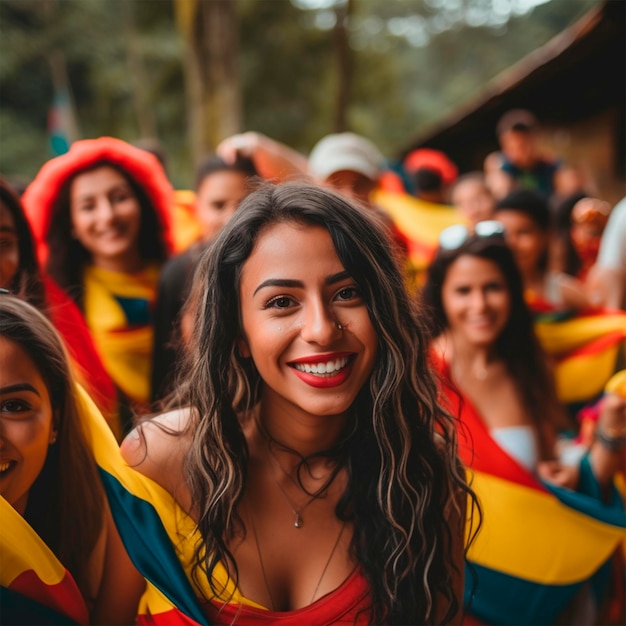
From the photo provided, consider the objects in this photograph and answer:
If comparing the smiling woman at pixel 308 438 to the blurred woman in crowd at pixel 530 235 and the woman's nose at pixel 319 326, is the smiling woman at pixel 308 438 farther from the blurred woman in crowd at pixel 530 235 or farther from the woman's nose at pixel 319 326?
the blurred woman in crowd at pixel 530 235

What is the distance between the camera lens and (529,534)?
2.42 meters

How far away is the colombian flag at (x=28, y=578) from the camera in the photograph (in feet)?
4.09

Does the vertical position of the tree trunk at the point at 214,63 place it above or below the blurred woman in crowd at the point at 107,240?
above

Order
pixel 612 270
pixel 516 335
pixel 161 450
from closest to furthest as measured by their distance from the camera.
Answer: pixel 161 450 < pixel 516 335 < pixel 612 270

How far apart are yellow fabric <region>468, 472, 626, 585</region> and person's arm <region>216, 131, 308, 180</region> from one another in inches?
67.5

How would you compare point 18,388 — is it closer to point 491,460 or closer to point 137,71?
point 491,460

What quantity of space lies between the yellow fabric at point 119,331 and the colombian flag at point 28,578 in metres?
1.74

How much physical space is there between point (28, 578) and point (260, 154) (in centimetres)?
303

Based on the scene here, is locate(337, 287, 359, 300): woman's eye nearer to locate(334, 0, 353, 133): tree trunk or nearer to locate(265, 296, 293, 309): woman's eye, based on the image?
locate(265, 296, 293, 309): woman's eye

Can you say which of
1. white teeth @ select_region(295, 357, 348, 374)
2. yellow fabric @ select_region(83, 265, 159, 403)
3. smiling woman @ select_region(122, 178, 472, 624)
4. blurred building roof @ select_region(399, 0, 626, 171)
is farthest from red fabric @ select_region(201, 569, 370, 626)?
blurred building roof @ select_region(399, 0, 626, 171)

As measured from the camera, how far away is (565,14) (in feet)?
79.8

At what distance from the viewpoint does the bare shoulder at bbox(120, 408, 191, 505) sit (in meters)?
1.55

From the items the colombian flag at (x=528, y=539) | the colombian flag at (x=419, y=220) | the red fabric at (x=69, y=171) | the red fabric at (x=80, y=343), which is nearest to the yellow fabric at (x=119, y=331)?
the red fabric at (x=69, y=171)

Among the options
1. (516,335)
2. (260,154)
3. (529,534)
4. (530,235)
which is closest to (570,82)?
(530,235)
